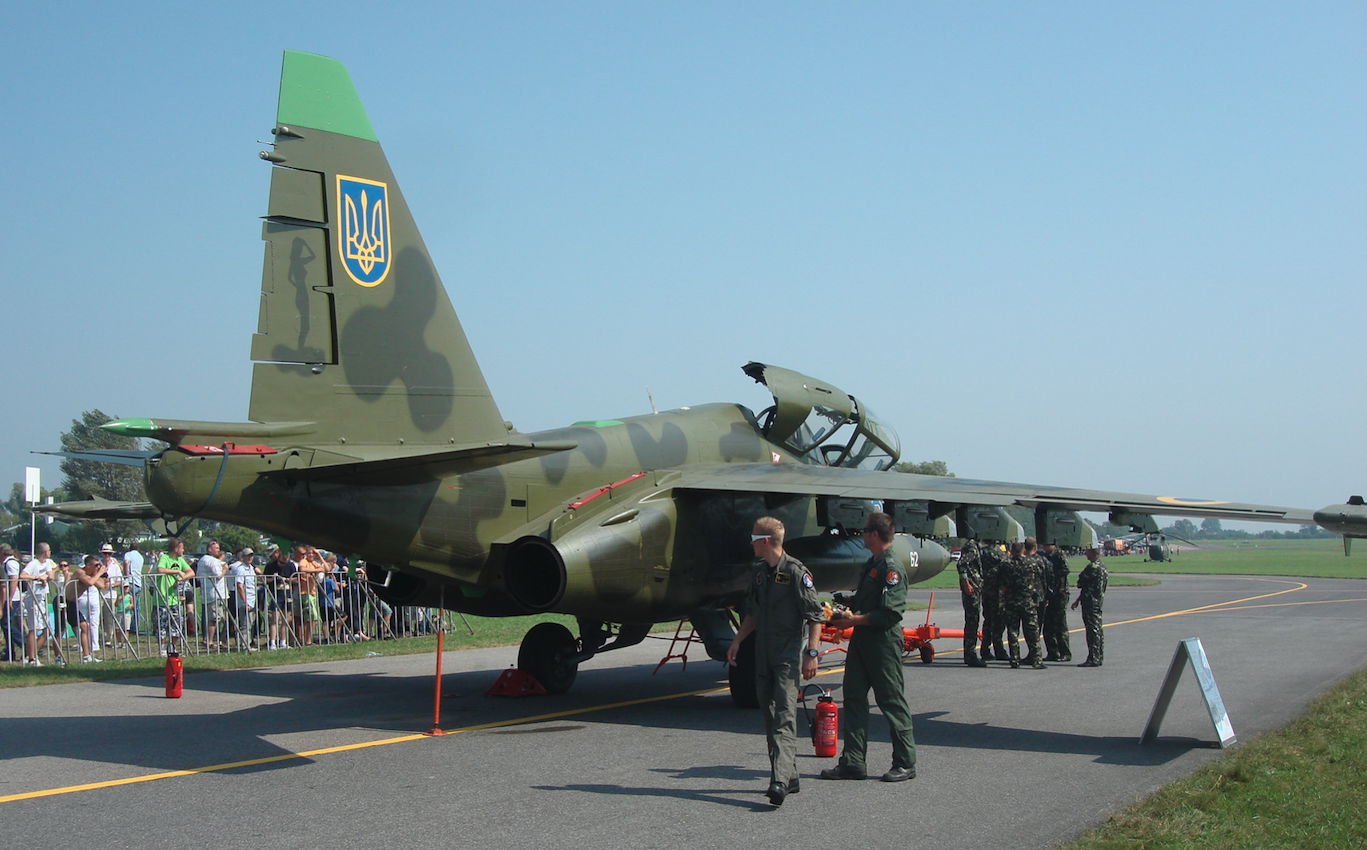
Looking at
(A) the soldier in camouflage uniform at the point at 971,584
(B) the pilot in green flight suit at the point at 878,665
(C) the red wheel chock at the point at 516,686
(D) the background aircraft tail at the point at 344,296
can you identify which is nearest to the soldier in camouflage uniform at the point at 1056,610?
(A) the soldier in camouflage uniform at the point at 971,584

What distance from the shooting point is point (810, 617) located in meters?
7.16

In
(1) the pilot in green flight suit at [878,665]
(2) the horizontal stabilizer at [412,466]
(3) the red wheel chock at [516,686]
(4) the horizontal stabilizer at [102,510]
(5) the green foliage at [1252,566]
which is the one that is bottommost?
(5) the green foliage at [1252,566]

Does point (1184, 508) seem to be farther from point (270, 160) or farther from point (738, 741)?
point (270, 160)

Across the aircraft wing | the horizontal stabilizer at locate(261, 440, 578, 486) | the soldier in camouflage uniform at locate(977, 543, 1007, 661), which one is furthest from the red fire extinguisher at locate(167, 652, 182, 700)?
the soldier in camouflage uniform at locate(977, 543, 1007, 661)

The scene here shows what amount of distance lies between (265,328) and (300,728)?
151 inches

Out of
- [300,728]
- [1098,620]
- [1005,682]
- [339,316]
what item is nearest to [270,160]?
[339,316]

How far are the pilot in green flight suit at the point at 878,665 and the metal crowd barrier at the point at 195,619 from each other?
10793 millimetres

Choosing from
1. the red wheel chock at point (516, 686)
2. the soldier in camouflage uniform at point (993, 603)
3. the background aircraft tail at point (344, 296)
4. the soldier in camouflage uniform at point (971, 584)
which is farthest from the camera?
the soldier in camouflage uniform at point (971, 584)

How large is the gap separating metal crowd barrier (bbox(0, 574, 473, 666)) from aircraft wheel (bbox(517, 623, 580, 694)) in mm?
5076

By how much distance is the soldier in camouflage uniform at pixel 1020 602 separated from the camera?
15.0m

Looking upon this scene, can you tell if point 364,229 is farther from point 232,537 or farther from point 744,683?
point 232,537

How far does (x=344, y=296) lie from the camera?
965cm

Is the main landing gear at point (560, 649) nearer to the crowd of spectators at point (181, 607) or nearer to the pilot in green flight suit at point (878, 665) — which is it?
the crowd of spectators at point (181, 607)

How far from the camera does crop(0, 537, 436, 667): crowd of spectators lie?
15.6 m
